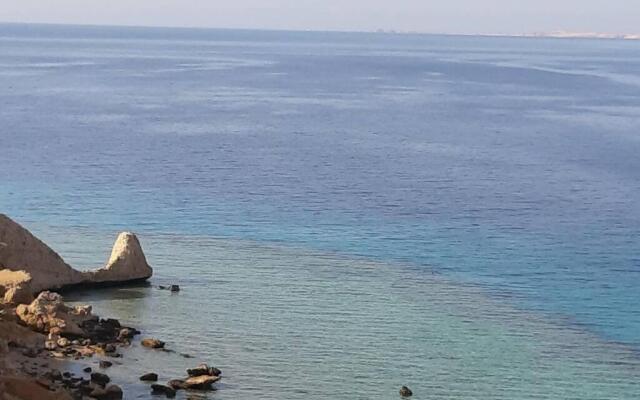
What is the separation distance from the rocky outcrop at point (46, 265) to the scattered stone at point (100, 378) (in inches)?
310

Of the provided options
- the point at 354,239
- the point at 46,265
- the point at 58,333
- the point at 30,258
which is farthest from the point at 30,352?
the point at 354,239

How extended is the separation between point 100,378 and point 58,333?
14.9 ft

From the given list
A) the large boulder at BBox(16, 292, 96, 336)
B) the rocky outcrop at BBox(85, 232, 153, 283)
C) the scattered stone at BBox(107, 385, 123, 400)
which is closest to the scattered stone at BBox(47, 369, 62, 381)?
the scattered stone at BBox(107, 385, 123, 400)

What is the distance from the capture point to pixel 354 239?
59.9m

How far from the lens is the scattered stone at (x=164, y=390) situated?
114ft

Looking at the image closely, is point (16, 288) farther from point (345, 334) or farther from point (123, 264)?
point (345, 334)

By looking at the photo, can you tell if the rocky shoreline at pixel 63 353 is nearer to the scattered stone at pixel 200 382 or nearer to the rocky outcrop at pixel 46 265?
the scattered stone at pixel 200 382

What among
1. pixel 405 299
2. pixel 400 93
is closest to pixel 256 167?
pixel 405 299

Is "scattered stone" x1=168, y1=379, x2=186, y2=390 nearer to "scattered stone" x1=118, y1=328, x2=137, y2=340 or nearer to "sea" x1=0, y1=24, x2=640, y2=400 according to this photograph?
"sea" x1=0, y1=24, x2=640, y2=400

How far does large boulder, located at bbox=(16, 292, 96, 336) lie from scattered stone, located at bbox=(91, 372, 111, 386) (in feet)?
13.9

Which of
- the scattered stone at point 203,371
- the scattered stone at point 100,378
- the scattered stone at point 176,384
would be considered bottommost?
the scattered stone at point 100,378

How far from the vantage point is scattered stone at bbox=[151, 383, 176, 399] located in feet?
114

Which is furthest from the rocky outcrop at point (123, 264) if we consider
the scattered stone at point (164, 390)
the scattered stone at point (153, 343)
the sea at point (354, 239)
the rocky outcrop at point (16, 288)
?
the scattered stone at point (164, 390)

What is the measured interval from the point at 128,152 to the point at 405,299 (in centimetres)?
4787
